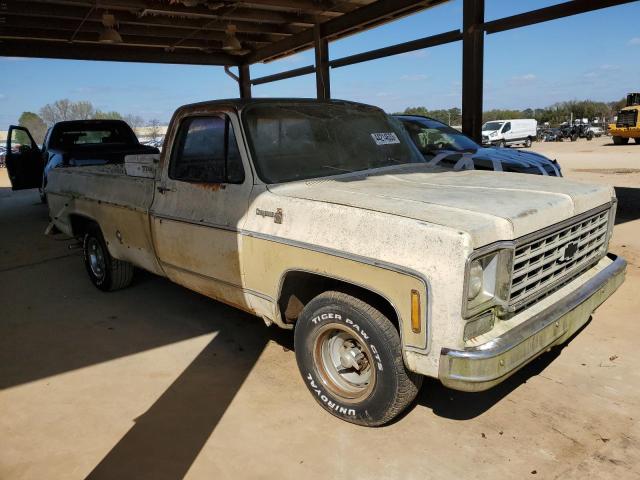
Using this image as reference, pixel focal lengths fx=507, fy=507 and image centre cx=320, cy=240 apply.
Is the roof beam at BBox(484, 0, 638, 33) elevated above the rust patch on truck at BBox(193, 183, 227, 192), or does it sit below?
above

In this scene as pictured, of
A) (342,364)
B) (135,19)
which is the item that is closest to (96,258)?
(342,364)

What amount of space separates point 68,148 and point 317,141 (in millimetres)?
7399

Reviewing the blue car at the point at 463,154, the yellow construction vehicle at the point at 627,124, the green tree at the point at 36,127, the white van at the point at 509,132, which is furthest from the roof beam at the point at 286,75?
the green tree at the point at 36,127

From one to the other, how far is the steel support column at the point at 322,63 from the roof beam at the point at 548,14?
13.5 feet

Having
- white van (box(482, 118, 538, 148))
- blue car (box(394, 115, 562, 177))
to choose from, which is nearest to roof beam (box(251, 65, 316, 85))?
blue car (box(394, 115, 562, 177))

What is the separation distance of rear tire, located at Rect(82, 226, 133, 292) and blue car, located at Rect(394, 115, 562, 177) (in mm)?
3855

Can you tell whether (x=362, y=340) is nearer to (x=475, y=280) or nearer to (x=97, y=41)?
(x=475, y=280)

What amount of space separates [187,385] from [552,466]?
89.4 inches

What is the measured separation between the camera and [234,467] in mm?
Result: 2617

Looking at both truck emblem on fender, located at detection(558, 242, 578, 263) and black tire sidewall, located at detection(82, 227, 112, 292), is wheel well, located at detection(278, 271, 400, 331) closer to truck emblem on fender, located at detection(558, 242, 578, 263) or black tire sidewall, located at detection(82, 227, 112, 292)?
truck emblem on fender, located at detection(558, 242, 578, 263)

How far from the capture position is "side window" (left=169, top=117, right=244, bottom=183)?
350cm

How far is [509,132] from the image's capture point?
32.4 m

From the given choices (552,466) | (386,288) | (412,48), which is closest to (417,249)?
(386,288)

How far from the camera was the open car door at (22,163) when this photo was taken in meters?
10.4
